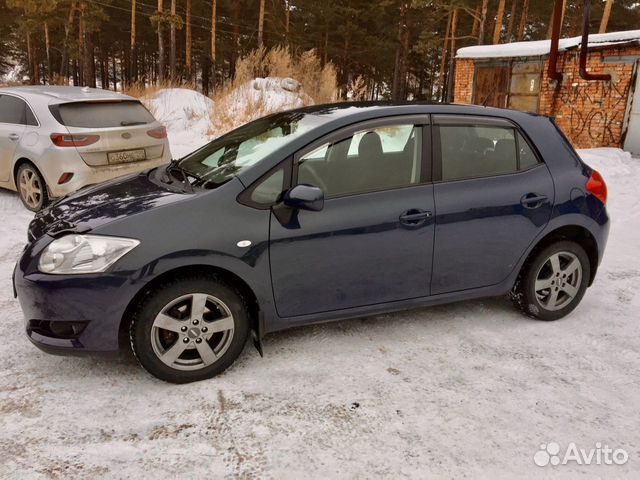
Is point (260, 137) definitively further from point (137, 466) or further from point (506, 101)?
point (506, 101)

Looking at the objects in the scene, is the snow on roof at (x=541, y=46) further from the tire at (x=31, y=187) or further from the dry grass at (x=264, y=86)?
the tire at (x=31, y=187)

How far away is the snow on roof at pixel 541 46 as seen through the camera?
13.0 meters

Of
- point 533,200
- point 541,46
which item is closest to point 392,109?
point 533,200

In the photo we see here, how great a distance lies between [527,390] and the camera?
10.6 ft

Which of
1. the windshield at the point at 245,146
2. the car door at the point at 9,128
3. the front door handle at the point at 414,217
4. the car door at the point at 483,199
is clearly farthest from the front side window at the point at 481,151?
the car door at the point at 9,128

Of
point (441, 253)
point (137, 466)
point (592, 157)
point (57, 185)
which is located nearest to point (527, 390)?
point (441, 253)

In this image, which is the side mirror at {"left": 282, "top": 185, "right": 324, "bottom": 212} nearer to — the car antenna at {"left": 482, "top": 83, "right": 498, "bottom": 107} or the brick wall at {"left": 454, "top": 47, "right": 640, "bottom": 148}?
the brick wall at {"left": 454, "top": 47, "right": 640, "bottom": 148}

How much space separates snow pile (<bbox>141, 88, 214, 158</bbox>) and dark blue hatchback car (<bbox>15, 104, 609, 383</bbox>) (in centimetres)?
944

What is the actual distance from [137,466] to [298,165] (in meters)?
1.92

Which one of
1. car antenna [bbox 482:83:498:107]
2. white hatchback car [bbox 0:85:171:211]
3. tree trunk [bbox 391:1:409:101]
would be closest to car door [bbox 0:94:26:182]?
white hatchback car [bbox 0:85:171:211]

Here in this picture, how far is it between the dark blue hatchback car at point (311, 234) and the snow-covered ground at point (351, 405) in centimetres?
Answer: 29

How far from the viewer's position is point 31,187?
7016 millimetres

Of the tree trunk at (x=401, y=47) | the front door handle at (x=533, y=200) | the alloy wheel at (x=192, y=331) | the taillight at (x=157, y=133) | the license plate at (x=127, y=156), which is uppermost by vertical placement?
the tree trunk at (x=401, y=47)

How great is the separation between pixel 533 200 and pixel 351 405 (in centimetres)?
203
